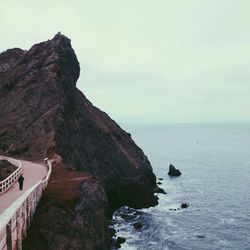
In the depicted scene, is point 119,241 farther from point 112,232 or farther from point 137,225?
point 137,225

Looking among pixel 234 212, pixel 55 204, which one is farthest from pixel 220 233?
pixel 55 204

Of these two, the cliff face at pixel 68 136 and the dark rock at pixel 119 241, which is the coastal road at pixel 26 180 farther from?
the dark rock at pixel 119 241

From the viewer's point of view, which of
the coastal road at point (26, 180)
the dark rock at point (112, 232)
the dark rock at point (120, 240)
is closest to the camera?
the coastal road at point (26, 180)

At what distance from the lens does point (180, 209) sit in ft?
315

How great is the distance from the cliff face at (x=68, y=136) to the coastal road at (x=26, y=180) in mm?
2220

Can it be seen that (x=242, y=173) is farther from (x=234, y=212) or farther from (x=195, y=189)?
(x=234, y=212)

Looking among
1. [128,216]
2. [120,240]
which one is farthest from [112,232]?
[128,216]

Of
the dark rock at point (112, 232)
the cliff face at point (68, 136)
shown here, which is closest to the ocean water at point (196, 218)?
the dark rock at point (112, 232)

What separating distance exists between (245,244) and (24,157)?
42241 mm

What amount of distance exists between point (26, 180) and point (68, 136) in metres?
35.7

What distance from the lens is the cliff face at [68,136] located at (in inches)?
2276

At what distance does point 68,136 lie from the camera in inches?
3371

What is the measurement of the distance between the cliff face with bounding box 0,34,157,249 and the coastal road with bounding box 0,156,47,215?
222 centimetres

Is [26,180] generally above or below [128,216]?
above
